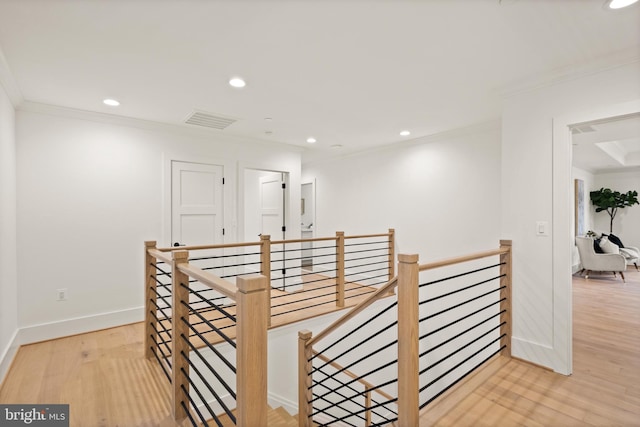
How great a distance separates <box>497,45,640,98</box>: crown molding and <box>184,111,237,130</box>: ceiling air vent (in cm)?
292

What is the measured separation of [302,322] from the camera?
11.4ft

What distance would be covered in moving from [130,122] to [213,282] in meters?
3.27

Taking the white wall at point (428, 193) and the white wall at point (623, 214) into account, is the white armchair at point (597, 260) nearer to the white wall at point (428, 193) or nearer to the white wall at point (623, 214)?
the white wall at point (623, 214)

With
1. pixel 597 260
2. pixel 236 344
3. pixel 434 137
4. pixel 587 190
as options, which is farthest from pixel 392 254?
pixel 587 190

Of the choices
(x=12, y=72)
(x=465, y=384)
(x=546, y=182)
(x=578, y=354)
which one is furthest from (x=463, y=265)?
(x=12, y=72)

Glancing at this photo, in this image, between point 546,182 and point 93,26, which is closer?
point 93,26

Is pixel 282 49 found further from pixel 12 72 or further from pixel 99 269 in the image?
pixel 99 269

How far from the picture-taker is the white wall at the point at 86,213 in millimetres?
3121

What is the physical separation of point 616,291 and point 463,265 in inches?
126

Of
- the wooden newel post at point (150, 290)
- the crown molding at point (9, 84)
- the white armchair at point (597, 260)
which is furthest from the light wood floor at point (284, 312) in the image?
the white armchair at point (597, 260)

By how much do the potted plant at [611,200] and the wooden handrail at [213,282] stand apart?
949cm

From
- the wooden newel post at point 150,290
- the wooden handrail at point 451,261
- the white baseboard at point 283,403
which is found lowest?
the white baseboard at point 283,403

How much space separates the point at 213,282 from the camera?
4.23ft

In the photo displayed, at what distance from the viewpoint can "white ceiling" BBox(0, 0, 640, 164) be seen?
175 cm
